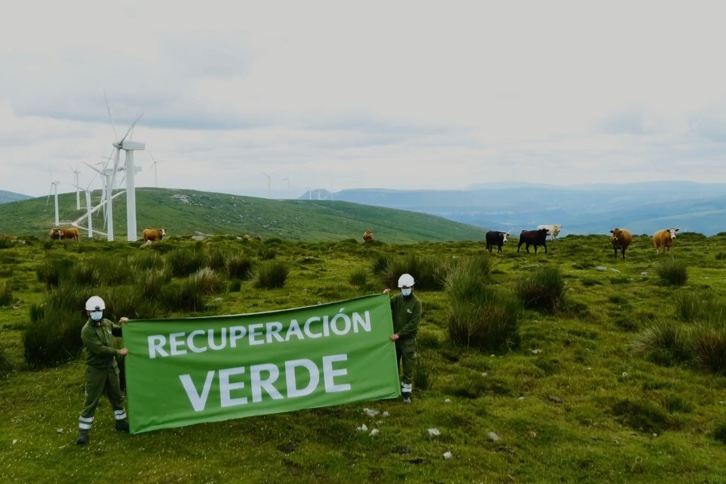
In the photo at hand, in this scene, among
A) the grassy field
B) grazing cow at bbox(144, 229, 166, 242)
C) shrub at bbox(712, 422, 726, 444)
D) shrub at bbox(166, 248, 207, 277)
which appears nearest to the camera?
the grassy field

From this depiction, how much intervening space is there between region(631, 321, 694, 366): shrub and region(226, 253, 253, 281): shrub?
1444 cm

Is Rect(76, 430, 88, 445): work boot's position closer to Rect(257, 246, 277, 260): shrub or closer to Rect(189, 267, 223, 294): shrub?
Rect(189, 267, 223, 294): shrub

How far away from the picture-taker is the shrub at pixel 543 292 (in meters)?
17.6

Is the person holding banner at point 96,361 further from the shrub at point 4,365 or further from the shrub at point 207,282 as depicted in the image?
the shrub at point 207,282

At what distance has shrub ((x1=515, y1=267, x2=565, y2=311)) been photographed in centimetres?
1761

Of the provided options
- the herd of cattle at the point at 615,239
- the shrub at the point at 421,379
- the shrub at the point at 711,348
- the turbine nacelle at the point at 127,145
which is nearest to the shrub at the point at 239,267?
the shrub at the point at 421,379

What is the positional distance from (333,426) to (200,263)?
15.2 m

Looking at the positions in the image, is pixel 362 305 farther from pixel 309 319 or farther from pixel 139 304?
pixel 139 304

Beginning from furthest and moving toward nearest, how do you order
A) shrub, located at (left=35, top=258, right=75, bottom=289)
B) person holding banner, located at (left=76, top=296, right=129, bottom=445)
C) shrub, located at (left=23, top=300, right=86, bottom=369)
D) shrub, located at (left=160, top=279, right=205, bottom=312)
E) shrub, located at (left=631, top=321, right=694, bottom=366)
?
1. shrub, located at (left=35, top=258, right=75, bottom=289)
2. shrub, located at (left=160, top=279, right=205, bottom=312)
3. shrub, located at (left=631, top=321, right=694, bottom=366)
4. shrub, located at (left=23, top=300, right=86, bottom=369)
5. person holding banner, located at (left=76, top=296, right=129, bottom=445)

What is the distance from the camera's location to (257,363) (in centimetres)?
998

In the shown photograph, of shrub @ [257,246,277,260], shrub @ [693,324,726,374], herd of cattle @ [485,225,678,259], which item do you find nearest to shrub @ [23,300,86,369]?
shrub @ [693,324,726,374]

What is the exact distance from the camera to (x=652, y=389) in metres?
11.7

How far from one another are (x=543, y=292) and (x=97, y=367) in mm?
12948

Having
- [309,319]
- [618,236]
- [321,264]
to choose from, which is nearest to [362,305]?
[309,319]
